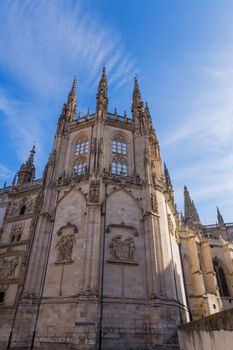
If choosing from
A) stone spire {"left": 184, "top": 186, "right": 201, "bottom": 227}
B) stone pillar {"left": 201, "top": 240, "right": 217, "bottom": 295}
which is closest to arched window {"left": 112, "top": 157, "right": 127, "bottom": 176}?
stone pillar {"left": 201, "top": 240, "right": 217, "bottom": 295}

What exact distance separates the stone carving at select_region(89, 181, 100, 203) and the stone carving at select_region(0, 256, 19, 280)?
31.4 feet

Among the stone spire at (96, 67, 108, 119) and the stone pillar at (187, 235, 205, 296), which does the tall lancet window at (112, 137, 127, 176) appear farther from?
the stone pillar at (187, 235, 205, 296)

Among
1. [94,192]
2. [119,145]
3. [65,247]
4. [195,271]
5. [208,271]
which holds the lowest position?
[65,247]

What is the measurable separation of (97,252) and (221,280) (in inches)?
906

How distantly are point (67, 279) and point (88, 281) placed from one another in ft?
6.91

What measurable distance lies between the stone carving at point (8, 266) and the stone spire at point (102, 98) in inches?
658

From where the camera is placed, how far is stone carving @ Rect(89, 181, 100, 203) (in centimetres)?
2031

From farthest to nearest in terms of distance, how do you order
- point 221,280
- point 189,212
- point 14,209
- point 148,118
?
point 189,212 → point 221,280 → point 148,118 → point 14,209

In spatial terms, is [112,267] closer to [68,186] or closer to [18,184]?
[68,186]

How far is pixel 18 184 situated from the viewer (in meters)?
31.3

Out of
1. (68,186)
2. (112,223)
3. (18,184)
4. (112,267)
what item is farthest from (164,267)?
(18,184)

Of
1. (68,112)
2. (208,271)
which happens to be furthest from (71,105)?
(208,271)

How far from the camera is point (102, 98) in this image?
29.3 metres

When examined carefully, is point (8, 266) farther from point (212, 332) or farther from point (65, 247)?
point (212, 332)
